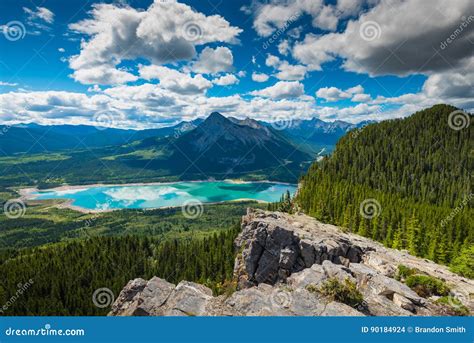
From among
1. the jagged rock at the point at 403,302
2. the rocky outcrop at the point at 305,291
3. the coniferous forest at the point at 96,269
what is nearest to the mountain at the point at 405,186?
the rocky outcrop at the point at 305,291

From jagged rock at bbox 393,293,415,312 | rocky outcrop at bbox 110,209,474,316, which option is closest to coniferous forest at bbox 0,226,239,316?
rocky outcrop at bbox 110,209,474,316

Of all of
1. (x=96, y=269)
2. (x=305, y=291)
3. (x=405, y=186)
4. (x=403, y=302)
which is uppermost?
(x=405, y=186)

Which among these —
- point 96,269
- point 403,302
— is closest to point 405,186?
point 403,302

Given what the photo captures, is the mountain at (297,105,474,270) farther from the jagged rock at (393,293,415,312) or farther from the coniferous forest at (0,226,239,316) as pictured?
the jagged rock at (393,293,415,312)

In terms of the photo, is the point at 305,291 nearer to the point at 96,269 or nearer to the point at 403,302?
the point at 403,302

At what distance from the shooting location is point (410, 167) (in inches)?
5901

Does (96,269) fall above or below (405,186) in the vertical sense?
below

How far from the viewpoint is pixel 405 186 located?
5256 inches

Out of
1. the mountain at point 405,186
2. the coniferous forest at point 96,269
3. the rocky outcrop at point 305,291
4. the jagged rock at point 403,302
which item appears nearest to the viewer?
the rocky outcrop at point 305,291

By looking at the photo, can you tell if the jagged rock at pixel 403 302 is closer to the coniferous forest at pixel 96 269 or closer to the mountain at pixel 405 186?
the mountain at pixel 405 186

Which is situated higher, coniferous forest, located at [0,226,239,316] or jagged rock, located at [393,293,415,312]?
jagged rock, located at [393,293,415,312]

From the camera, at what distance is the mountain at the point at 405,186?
251 feet

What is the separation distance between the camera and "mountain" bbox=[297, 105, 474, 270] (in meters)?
76.4
